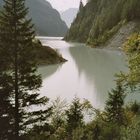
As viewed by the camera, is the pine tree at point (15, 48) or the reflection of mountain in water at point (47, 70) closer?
the pine tree at point (15, 48)

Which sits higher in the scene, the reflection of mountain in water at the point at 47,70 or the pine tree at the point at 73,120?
the pine tree at the point at 73,120

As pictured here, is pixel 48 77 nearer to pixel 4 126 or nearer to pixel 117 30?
pixel 4 126

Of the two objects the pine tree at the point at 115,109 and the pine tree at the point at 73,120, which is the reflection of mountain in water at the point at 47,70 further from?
the pine tree at the point at 73,120

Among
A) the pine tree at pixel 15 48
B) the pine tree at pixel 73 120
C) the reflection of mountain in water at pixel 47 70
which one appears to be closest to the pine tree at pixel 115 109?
the pine tree at pixel 73 120

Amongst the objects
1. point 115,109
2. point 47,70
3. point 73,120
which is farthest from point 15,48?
point 47,70

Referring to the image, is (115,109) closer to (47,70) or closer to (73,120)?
(73,120)

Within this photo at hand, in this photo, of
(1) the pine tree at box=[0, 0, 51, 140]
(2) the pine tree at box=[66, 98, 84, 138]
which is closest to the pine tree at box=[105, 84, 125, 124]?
(2) the pine tree at box=[66, 98, 84, 138]

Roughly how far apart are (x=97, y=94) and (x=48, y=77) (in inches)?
668

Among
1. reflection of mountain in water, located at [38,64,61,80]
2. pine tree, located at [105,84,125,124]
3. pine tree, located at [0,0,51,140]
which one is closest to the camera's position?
pine tree, located at [0,0,51,140]

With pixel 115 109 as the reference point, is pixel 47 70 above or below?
below

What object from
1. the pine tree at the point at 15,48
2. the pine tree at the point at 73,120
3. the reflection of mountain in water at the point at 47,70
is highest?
the pine tree at the point at 15,48

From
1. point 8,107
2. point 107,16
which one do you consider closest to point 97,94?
point 8,107

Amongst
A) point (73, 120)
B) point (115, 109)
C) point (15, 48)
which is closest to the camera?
point (15, 48)

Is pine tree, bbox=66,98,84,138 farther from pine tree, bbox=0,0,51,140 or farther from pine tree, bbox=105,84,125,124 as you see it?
pine tree, bbox=0,0,51,140
